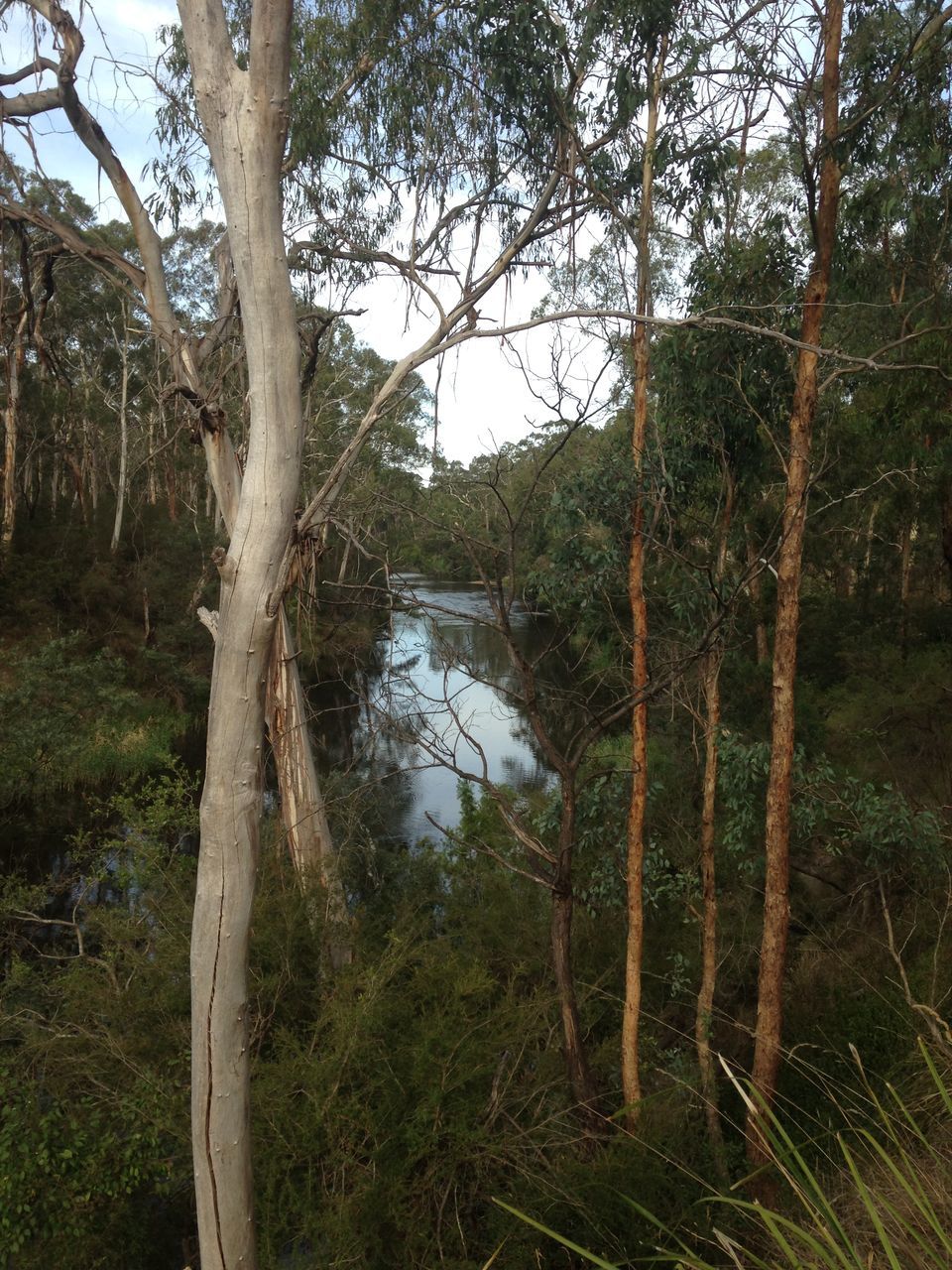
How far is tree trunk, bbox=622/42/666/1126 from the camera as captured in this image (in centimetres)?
463

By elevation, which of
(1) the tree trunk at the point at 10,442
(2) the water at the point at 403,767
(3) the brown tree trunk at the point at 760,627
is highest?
(1) the tree trunk at the point at 10,442

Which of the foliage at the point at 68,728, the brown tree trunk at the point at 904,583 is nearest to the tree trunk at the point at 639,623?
the foliage at the point at 68,728

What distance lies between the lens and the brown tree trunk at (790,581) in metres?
4.21

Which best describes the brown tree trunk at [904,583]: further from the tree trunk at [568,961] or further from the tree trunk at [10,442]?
the tree trunk at [10,442]

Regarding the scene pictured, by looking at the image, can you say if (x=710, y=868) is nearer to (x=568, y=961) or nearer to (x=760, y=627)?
(x=568, y=961)

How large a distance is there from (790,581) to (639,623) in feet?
2.61

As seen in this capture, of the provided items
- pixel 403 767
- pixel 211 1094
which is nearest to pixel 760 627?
pixel 403 767

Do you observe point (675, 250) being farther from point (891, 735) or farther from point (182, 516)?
point (182, 516)

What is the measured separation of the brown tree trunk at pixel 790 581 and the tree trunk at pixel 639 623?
24.6 inches

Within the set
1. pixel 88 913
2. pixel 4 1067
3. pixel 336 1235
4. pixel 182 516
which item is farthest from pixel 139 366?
pixel 336 1235

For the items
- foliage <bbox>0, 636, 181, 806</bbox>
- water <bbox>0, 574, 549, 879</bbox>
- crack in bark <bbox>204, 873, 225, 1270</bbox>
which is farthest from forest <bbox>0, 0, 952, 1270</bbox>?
foliage <bbox>0, 636, 181, 806</bbox>

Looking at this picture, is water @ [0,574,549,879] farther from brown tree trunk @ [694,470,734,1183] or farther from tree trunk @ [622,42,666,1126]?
brown tree trunk @ [694,470,734,1183]

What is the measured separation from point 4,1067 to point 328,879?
5.45ft

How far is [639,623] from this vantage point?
4.83m
